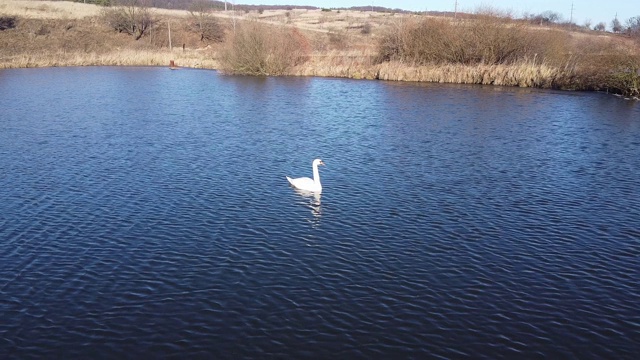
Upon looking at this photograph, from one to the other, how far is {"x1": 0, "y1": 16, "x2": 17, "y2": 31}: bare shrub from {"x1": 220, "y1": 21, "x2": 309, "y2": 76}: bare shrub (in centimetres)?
4253

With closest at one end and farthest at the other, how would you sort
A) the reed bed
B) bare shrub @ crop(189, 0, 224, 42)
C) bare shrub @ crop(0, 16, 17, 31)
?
the reed bed < bare shrub @ crop(0, 16, 17, 31) < bare shrub @ crop(189, 0, 224, 42)

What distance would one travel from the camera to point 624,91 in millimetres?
40812

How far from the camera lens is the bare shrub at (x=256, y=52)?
174ft

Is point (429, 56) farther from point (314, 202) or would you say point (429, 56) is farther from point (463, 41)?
point (314, 202)

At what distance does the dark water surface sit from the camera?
10750mm

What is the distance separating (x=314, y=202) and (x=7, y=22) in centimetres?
7925

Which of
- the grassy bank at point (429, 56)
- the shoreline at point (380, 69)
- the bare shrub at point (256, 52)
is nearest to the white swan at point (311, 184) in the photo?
the shoreline at point (380, 69)

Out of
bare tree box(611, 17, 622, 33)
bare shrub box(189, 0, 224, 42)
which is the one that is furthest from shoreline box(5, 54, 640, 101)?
bare tree box(611, 17, 622, 33)

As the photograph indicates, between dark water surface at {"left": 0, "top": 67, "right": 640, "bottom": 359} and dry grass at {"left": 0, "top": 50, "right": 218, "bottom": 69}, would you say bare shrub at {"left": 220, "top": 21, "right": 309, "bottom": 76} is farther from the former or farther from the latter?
dark water surface at {"left": 0, "top": 67, "right": 640, "bottom": 359}

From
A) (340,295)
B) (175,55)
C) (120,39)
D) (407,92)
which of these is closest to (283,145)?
(340,295)

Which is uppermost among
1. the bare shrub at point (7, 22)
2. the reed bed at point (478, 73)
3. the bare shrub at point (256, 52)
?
the bare shrub at point (7, 22)

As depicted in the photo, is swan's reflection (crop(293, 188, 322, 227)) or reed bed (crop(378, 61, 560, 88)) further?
reed bed (crop(378, 61, 560, 88))

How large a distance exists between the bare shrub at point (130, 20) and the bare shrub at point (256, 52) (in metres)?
35.3

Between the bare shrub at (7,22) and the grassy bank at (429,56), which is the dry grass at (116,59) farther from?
the bare shrub at (7,22)
